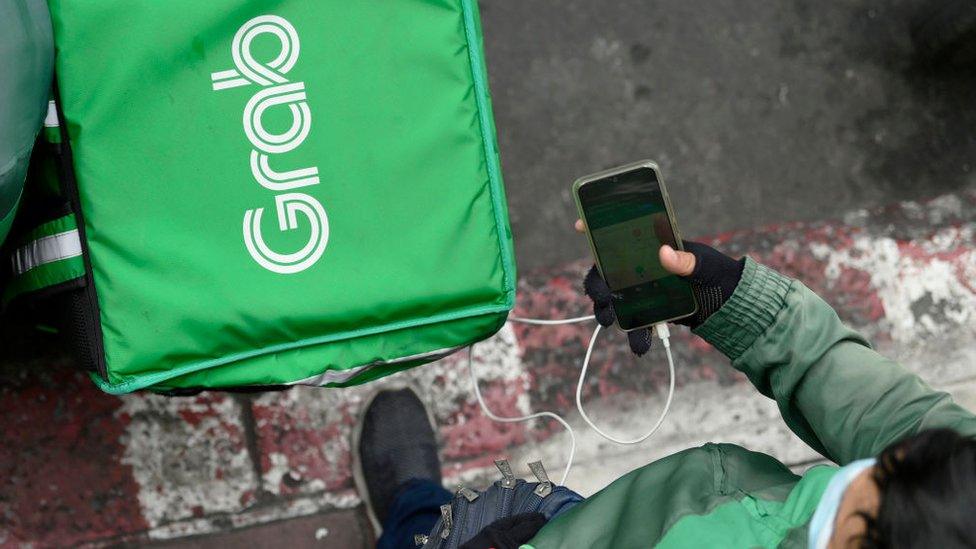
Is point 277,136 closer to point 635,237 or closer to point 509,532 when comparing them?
point 635,237

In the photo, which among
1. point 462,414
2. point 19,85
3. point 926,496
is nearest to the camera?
point 926,496

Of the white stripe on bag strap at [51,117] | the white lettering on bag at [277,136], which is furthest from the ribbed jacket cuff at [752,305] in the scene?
the white stripe on bag strap at [51,117]

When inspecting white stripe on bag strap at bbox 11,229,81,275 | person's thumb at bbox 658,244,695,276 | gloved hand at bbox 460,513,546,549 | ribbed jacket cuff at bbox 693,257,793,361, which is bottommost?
gloved hand at bbox 460,513,546,549

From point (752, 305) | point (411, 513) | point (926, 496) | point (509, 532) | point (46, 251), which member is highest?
point (46, 251)

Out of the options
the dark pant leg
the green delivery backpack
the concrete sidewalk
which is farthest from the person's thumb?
the dark pant leg

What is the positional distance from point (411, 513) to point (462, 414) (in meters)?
0.23

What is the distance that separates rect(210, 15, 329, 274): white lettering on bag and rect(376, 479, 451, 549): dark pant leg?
704 millimetres

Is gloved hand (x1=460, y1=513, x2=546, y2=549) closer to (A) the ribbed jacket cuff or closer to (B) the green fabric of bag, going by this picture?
(A) the ribbed jacket cuff

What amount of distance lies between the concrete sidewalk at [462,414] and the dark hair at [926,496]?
103cm

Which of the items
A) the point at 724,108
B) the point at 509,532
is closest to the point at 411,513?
the point at 509,532

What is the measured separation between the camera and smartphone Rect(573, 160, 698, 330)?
110 cm

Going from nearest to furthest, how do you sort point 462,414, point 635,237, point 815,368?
point 815,368 < point 635,237 < point 462,414

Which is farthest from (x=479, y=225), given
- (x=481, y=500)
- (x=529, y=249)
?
(x=529, y=249)

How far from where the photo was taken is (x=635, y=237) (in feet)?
3.68
